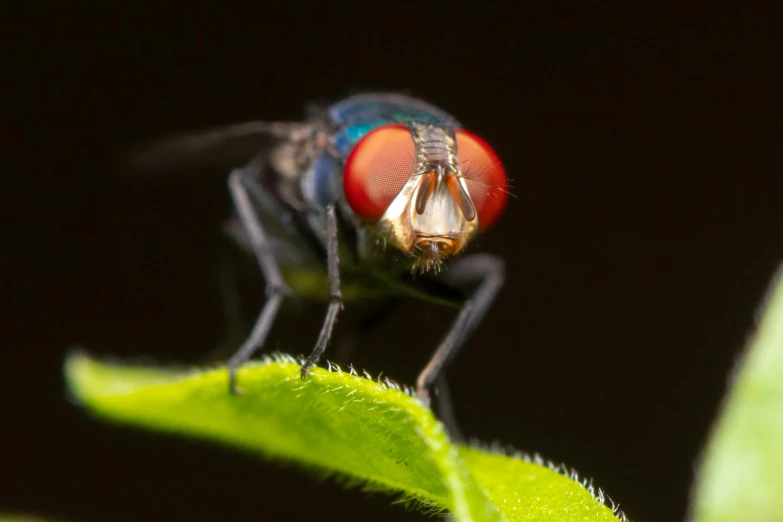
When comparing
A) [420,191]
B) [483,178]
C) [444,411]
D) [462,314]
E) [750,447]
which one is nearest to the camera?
[750,447]

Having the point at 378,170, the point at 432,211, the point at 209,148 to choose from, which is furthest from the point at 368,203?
the point at 209,148

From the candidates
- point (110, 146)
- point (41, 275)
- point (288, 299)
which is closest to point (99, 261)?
point (41, 275)

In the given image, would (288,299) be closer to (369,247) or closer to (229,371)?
(369,247)

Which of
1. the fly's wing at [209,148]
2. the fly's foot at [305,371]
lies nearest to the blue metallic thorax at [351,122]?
the fly's wing at [209,148]

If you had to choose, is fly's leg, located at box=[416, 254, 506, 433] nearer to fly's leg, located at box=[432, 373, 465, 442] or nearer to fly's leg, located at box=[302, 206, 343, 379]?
fly's leg, located at box=[432, 373, 465, 442]

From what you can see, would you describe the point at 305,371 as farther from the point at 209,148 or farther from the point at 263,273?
the point at 209,148

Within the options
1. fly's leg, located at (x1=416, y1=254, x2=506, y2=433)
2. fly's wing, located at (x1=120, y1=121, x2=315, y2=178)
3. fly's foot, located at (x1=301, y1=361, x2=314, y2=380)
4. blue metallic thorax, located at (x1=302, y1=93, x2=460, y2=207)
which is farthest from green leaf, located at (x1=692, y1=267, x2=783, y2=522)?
fly's wing, located at (x1=120, y1=121, x2=315, y2=178)
